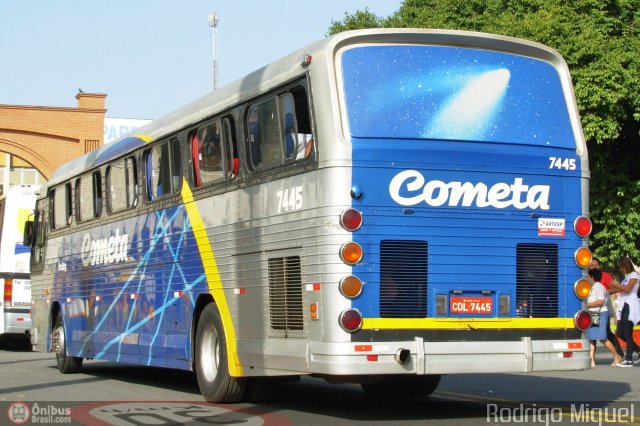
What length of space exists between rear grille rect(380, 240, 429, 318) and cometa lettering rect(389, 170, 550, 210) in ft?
1.36

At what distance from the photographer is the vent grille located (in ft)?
34.0

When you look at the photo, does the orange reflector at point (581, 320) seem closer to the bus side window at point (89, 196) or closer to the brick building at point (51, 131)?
the bus side window at point (89, 196)

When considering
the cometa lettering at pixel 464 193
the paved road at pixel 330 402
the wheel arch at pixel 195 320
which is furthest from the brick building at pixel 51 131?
the cometa lettering at pixel 464 193

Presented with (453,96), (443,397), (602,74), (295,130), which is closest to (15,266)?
(602,74)

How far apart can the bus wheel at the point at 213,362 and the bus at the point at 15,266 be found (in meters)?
13.0

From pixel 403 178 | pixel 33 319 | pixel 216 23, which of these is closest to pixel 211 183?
pixel 403 178

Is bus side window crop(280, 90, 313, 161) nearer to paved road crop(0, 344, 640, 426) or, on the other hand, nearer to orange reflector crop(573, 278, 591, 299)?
paved road crop(0, 344, 640, 426)

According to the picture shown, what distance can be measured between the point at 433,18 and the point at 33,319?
70.3ft

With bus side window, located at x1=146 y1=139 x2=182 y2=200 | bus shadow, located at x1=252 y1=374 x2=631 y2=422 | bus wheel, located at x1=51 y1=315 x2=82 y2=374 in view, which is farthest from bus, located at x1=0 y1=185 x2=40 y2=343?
bus shadow, located at x1=252 y1=374 x2=631 y2=422

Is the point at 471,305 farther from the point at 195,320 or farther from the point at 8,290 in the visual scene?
the point at 8,290

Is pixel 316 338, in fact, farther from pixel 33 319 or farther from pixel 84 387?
pixel 33 319

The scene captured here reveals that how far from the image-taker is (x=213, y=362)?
12328 millimetres

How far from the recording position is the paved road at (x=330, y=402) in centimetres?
1061

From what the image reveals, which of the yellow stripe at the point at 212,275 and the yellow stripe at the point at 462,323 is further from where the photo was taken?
the yellow stripe at the point at 212,275
